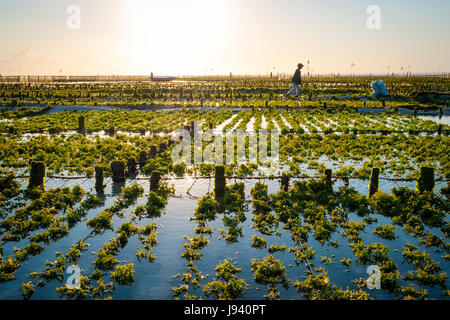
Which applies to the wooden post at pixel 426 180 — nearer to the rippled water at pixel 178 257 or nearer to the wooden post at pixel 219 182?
the rippled water at pixel 178 257

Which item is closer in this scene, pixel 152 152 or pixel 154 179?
pixel 154 179

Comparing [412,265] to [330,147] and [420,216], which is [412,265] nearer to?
[420,216]

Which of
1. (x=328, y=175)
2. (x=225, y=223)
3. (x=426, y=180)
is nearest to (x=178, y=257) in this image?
(x=225, y=223)

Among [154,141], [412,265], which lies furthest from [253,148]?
[412,265]

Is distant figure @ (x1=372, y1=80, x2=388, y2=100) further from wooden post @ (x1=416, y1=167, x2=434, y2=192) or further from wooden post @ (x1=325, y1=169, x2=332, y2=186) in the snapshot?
wooden post @ (x1=325, y1=169, x2=332, y2=186)

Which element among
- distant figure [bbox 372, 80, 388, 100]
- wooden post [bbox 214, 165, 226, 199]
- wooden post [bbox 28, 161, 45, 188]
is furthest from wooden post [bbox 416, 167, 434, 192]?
distant figure [bbox 372, 80, 388, 100]

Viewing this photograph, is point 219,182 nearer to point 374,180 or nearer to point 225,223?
point 225,223

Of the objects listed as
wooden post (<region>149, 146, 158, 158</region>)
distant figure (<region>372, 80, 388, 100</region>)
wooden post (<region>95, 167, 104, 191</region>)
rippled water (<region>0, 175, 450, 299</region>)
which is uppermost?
distant figure (<region>372, 80, 388, 100</region>)
